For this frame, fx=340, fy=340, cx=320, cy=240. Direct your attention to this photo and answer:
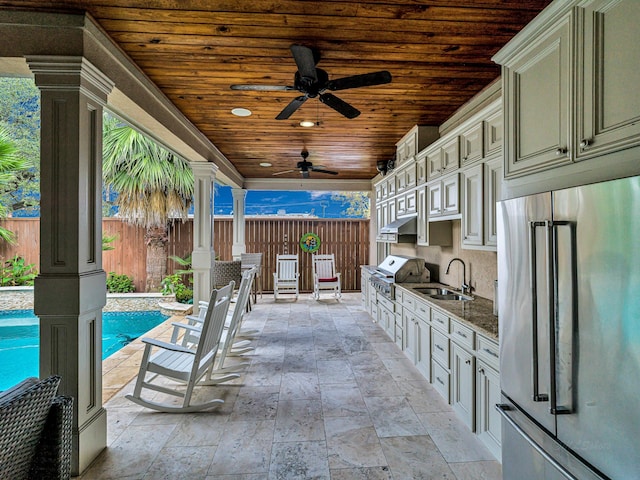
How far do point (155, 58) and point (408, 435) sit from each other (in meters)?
3.13

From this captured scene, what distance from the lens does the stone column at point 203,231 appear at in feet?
15.4

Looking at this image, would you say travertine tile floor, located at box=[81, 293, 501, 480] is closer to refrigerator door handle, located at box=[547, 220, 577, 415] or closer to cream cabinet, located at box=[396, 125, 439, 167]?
refrigerator door handle, located at box=[547, 220, 577, 415]

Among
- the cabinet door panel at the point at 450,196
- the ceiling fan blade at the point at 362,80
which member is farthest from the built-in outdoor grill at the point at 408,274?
the ceiling fan blade at the point at 362,80

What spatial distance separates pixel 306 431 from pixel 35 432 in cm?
156

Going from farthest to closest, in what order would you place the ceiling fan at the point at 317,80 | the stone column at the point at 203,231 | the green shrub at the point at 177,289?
the green shrub at the point at 177,289 → the stone column at the point at 203,231 → the ceiling fan at the point at 317,80

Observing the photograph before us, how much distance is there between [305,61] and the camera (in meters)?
2.12

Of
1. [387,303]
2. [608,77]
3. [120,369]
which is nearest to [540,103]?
[608,77]

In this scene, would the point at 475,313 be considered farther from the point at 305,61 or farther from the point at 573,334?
the point at 305,61

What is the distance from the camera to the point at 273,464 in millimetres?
1968

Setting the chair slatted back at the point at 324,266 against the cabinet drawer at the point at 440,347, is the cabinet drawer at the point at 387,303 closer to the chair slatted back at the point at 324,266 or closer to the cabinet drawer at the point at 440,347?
the cabinet drawer at the point at 440,347

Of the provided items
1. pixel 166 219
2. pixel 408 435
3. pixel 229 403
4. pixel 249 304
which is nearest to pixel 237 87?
pixel 229 403

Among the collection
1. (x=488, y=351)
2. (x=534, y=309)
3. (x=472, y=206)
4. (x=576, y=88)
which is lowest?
(x=488, y=351)

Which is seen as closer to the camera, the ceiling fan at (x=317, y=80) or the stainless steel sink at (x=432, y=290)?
the ceiling fan at (x=317, y=80)

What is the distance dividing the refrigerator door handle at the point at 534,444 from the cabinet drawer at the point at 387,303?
8.03 feet
